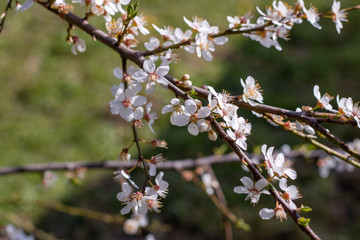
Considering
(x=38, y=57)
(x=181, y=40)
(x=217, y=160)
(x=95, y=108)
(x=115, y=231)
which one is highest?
(x=181, y=40)

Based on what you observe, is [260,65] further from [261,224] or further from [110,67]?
[261,224]

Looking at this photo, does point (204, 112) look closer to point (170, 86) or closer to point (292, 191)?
point (170, 86)

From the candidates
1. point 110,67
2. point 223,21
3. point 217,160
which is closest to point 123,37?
point 217,160

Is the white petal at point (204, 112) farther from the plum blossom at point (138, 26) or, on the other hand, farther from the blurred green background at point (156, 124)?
the blurred green background at point (156, 124)

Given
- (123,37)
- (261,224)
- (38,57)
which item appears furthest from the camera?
(38,57)

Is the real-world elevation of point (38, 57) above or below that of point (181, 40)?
below

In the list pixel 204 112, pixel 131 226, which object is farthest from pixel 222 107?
pixel 131 226
